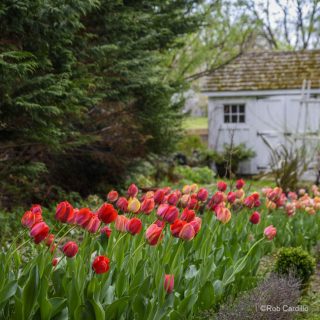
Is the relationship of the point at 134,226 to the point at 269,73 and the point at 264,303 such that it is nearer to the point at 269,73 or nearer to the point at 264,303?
the point at 264,303

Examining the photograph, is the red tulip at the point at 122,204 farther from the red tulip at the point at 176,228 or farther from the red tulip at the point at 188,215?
the red tulip at the point at 176,228

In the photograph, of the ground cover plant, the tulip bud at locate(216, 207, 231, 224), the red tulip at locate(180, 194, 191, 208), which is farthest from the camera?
the red tulip at locate(180, 194, 191, 208)

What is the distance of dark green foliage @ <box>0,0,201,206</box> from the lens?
5.79 metres

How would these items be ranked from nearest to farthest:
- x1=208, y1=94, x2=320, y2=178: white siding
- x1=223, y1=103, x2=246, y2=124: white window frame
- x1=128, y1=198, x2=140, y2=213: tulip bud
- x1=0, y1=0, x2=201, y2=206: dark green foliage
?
1. x1=128, y1=198, x2=140, y2=213: tulip bud
2. x1=0, y1=0, x2=201, y2=206: dark green foliage
3. x1=208, y1=94, x2=320, y2=178: white siding
4. x1=223, y1=103, x2=246, y2=124: white window frame

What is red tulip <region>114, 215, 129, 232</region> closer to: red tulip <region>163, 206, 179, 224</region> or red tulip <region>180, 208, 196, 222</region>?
red tulip <region>163, 206, 179, 224</region>

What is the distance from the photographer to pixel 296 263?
432 cm

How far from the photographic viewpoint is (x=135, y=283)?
112 inches

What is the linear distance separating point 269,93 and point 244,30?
6.99 ft

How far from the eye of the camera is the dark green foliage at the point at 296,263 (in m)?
4.33

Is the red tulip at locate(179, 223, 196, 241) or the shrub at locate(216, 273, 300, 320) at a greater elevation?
the red tulip at locate(179, 223, 196, 241)

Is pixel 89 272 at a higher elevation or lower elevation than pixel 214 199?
lower

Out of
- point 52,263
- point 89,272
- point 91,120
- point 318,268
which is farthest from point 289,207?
point 91,120

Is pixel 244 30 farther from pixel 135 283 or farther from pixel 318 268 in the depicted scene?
pixel 135 283

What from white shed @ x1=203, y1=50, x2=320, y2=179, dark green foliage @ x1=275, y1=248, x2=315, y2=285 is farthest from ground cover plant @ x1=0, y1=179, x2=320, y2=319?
white shed @ x1=203, y1=50, x2=320, y2=179
